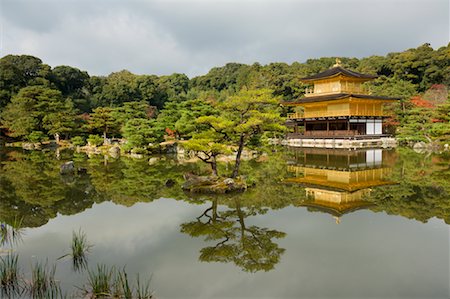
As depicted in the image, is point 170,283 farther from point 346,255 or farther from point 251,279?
point 346,255

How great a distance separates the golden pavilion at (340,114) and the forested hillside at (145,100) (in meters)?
3.02

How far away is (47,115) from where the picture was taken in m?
36.1

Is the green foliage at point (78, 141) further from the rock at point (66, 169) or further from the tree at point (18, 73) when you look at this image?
the rock at point (66, 169)

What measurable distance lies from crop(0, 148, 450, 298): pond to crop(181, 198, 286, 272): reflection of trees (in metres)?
0.03

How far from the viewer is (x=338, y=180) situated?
47.8 feet

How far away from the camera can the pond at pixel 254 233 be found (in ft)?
18.5

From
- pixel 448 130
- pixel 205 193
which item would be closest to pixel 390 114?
pixel 448 130

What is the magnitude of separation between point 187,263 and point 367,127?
31534 millimetres

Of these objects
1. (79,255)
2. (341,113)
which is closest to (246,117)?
(79,255)

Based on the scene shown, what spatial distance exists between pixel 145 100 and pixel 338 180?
149 ft

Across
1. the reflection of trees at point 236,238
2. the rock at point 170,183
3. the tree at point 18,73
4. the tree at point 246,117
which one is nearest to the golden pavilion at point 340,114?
the tree at point 246,117

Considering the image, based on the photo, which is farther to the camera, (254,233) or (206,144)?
(206,144)

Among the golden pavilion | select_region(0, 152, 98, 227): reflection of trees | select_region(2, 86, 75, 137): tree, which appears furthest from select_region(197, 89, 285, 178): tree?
Answer: select_region(2, 86, 75, 137): tree

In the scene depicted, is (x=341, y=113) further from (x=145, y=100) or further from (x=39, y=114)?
(x=145, y=100)
